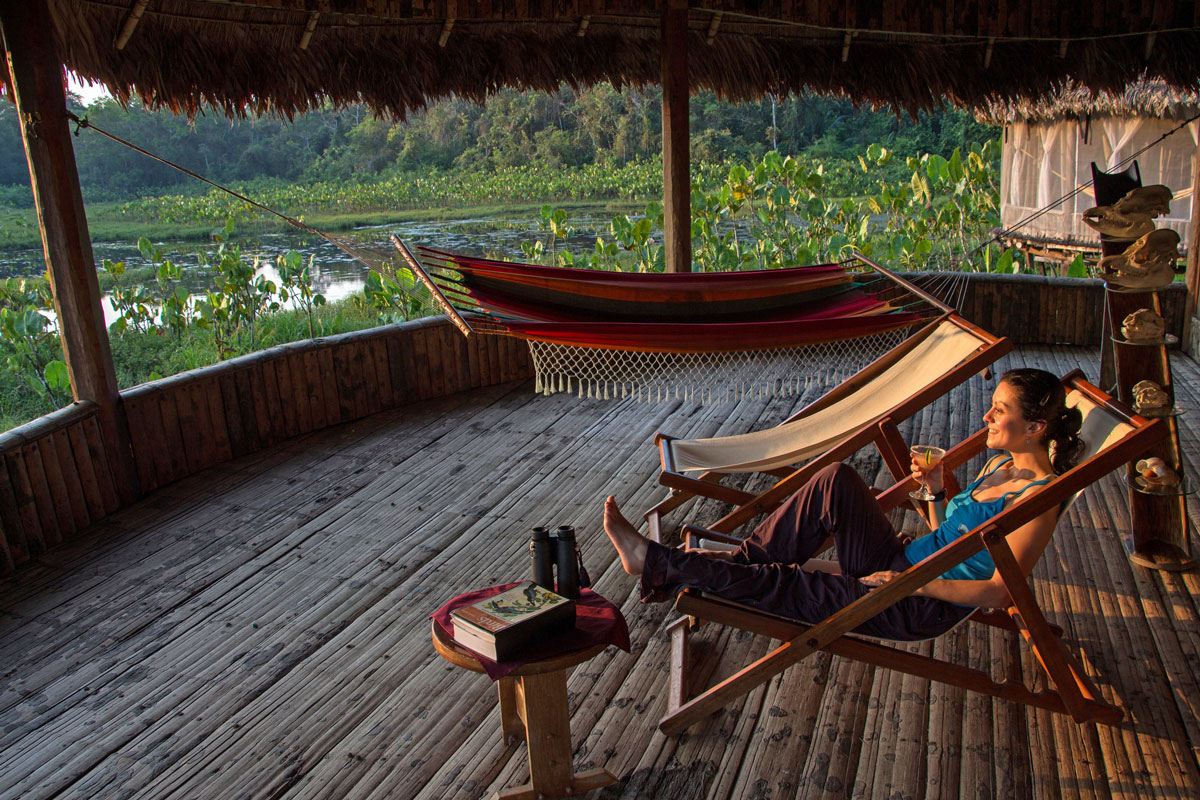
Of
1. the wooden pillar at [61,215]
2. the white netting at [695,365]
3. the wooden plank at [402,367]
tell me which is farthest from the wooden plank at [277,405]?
the white netting at [695,365]

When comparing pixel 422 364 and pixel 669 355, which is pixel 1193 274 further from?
pixel 422 364

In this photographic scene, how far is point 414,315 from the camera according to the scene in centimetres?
625

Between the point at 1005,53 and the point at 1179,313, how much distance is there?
1816mm

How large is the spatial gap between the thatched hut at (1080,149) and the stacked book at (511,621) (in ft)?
19.3

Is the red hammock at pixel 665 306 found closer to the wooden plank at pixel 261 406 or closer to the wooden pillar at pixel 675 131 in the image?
the wooden pillar at pixel 675 131

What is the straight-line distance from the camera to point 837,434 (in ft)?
8.65

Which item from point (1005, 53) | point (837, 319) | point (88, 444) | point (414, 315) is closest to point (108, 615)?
point (88, 444)

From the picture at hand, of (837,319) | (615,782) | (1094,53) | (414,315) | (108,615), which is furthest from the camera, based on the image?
(414,315)

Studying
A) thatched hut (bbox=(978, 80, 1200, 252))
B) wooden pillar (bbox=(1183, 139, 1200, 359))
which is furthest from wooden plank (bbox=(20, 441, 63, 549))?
thatched hut (bbox=(978, 80, 1200, 252))

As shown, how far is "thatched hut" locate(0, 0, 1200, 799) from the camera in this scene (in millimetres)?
1843

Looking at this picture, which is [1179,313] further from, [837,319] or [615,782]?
[615,782]

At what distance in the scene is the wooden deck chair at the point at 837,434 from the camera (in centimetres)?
247

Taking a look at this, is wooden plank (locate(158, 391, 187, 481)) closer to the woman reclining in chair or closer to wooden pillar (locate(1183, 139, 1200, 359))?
the woman reclining in chair

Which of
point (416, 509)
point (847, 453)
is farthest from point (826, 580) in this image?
point (416, 509)
